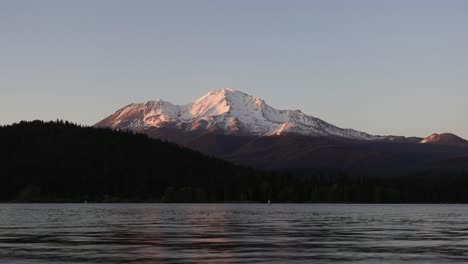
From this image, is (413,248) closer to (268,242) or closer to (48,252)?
(268,242)

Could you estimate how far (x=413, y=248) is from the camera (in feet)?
200

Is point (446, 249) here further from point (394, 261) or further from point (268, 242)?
point (268, 242)

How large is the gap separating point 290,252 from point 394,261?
8412 millimetres

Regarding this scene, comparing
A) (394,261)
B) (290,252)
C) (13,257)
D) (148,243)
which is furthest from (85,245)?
(394,261)

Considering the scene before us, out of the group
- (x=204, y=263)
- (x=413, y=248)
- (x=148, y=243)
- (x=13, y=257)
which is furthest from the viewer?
(x=148, y=243)

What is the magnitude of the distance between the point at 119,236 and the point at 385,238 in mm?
23324

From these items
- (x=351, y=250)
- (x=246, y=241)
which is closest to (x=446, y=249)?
(x=351, y=250)

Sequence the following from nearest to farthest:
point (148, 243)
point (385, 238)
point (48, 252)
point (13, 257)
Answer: point (13, 257) < point (48, 252) < point (148, 243) < point (385, 238)

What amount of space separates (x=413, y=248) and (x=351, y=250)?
5.34 meters

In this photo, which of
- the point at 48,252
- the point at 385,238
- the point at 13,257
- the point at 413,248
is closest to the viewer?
the point at 13,257

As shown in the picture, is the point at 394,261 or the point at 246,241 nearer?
the point at 394,261

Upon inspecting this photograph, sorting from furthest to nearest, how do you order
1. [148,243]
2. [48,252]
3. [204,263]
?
[148,243], [48,252], [204,263]

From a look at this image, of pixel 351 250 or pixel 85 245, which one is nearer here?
pixel 351 250

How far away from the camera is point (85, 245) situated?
206ft
